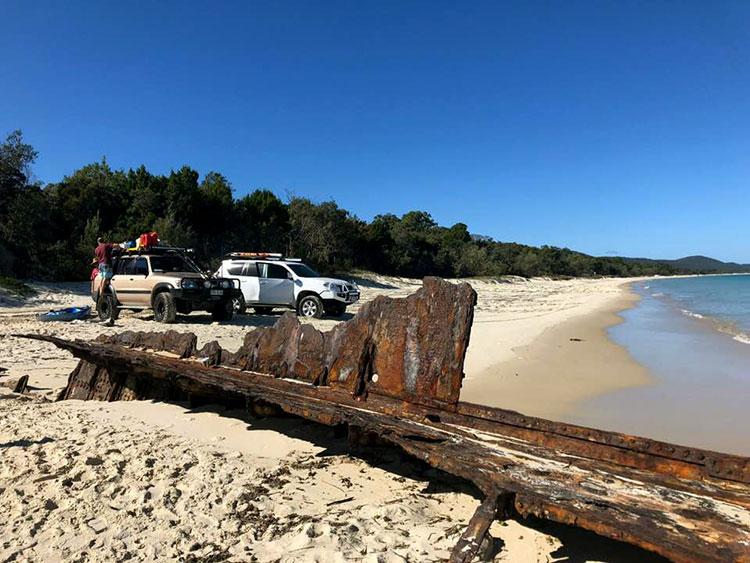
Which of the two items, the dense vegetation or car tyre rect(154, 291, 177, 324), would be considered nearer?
car tyre rect(154, 291, 177, 324)

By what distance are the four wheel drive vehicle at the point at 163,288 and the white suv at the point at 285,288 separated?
1288mm

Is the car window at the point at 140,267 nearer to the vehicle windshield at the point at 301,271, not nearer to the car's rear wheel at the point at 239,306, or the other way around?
the car's rear wheel at the point at 239,306

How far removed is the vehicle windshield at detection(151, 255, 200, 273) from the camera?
529 inches

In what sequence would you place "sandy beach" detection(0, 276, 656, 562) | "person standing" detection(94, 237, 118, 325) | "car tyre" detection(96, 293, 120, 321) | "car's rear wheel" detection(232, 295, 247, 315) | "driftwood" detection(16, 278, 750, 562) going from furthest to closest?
"car's rear wheel" detection(232, 295, 247, 315) < "person standing" detection(94, 237, 118, 325) < "car tyre" detection(96, 293, 120, 321) < "sandy beach" detection(0, 276, 656, 562) < "driftwood" detection(16, 278, 750, 562)

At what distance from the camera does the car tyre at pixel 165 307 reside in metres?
12.5

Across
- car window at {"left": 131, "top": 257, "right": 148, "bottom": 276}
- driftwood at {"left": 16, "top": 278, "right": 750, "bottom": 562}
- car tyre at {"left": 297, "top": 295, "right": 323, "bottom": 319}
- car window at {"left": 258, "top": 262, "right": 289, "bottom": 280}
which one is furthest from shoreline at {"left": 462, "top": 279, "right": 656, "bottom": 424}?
car window at {"left": 131, "top": 257, "right": 148, "bottom": 276}

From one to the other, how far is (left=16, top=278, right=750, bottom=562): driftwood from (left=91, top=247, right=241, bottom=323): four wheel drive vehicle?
21.1 feet

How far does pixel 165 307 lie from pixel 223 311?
1.42 m

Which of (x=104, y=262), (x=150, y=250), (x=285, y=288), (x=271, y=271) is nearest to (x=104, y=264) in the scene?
(x=104, y=262)

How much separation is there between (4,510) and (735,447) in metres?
6.34

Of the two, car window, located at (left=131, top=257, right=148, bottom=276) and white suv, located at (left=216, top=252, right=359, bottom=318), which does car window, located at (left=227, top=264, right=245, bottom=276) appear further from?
car window, located at (left=131, top=257, right=148, bottom=276)

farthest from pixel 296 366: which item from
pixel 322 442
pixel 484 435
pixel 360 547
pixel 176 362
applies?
pixel 360 547

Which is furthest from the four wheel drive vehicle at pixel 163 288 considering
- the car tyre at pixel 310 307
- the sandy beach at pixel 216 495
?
the sandy beach at pixel 216 495

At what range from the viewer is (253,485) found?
3.69 meters
